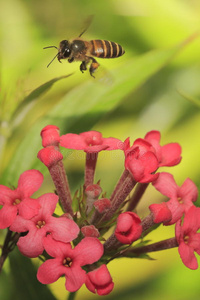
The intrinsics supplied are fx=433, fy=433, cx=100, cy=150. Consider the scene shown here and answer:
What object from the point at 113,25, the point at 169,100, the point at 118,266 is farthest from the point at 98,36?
the point at 118,266

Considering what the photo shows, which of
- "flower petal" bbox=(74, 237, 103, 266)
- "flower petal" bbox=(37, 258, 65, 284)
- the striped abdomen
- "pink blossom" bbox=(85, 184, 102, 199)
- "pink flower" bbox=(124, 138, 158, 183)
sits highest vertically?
the striped abdomen

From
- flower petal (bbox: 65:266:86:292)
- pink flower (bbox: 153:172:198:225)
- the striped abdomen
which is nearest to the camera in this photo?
flower petal (bbox: 65:266:86:292)

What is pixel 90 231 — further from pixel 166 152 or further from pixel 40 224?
pixel 166 152

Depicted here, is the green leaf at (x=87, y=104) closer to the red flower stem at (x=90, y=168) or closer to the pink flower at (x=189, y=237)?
the red flower stem at (x=90, y=168)

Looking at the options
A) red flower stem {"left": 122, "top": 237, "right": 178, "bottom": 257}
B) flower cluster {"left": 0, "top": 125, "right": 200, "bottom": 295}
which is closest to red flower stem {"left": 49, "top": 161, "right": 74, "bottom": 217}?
flower cluster {"left": 0, "top": 125, "right": 200, "bottom": 295}

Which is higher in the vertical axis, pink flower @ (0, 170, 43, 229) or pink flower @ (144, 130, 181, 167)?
pink flower @ (144, 130, 181, 167)

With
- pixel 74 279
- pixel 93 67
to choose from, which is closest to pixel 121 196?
pixel 74 279

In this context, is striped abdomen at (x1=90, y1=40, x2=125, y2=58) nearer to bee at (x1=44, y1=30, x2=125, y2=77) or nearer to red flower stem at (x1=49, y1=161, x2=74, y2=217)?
bee at (x1=44, y1=30, x2=125, y2=77)
